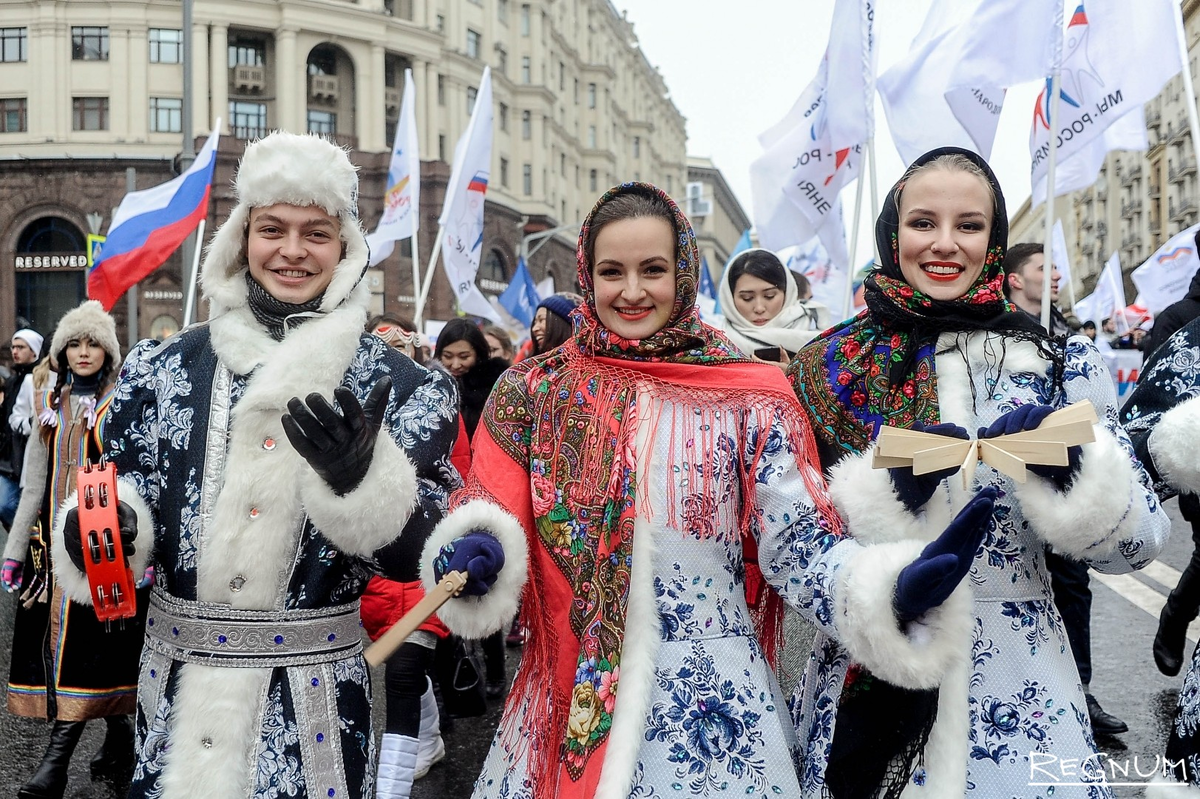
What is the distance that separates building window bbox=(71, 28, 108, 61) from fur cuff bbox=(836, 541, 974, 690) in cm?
4008

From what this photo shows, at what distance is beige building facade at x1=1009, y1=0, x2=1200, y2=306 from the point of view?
50.7 m

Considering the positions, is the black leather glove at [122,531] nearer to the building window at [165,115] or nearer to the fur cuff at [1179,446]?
the fur cuff at [1179,446]

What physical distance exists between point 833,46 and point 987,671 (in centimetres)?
679

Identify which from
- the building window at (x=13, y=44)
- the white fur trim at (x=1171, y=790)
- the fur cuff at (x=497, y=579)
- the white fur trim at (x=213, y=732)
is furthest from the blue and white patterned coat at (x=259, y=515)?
the building window at (x=13, y=44)

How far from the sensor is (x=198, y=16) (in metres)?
37.0

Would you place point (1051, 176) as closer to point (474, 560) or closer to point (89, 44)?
point (474, 560)

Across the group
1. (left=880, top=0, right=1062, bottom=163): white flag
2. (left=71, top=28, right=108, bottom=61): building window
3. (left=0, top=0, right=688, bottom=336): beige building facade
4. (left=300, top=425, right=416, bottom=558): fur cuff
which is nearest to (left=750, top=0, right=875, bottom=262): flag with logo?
(left=880, top=0, right=1062, bottom=163): white flag

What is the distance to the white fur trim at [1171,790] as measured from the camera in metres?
2.63

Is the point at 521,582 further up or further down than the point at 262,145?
further down

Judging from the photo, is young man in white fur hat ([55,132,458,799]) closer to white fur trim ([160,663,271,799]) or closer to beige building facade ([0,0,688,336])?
white fur trim ([160,663,271,799])

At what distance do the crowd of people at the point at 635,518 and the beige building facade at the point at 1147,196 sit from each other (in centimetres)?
4043

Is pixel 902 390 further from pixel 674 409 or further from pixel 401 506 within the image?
pixel 401 506

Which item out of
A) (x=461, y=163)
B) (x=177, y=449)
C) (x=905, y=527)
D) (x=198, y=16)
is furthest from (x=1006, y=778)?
(x=198, y=16)

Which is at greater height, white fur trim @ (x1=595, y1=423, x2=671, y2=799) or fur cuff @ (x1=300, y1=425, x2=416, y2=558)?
fur cuff @ (x1=300, y1=425, x2=416, y2=558)
